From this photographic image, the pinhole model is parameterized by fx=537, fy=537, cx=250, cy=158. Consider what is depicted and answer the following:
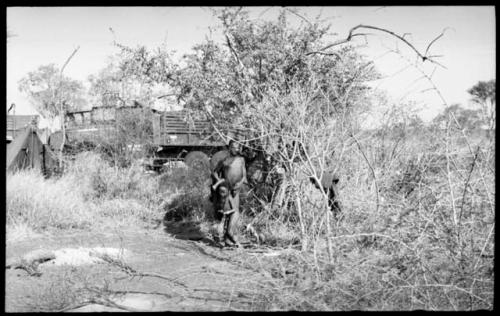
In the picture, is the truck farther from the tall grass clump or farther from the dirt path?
the dirt path

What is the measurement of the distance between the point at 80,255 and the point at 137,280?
5.15 ft

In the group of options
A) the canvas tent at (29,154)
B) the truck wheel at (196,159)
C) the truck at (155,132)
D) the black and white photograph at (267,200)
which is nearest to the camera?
the black and white photograph at (267,200)

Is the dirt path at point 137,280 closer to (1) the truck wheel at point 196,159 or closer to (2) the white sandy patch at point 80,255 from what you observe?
(2) the white sandy patch at point 80,255

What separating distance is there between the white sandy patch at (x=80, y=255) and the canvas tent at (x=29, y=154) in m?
4.61

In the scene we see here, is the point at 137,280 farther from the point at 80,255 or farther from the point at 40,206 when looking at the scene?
the point at 40,206

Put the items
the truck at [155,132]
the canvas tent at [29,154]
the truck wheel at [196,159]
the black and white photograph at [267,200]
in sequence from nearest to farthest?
1. the black and white photograph at [267,200]
2. the canvas tent at [29,154]
3. the truck wheel at [196,159]
4. the truck at [155,132]

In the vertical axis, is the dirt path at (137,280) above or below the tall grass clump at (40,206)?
below

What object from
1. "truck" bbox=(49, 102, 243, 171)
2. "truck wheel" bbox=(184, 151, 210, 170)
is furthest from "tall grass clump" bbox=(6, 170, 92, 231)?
"truck" bbox=(49, 102, 243, 171)

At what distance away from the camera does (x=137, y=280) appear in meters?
6.22

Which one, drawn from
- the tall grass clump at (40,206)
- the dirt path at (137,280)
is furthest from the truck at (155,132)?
the dirt path at (137,280)

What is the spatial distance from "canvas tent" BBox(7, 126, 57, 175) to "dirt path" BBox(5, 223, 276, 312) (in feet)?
13.4

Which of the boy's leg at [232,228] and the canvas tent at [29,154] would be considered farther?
the canvas tent at [29,154]

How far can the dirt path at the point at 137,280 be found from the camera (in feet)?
17.2

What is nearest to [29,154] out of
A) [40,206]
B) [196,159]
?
[40,206]
